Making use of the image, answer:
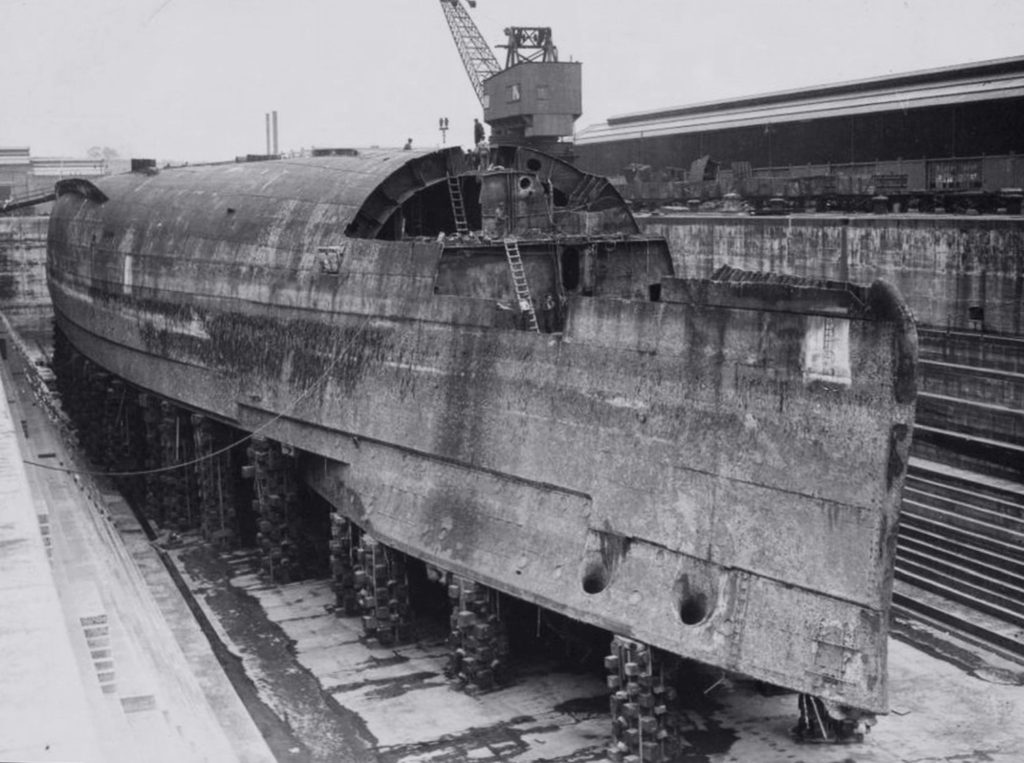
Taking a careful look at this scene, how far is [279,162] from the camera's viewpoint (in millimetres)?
27234

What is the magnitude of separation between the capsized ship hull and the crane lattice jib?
28.8m

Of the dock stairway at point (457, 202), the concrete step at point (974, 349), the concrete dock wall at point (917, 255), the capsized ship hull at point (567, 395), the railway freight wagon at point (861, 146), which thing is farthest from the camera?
the railway freight wagon at point (861, 146)

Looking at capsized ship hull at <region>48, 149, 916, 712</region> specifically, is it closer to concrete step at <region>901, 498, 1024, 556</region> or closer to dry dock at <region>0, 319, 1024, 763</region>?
dry dock at <region>0, 319, 1024, 763</region>

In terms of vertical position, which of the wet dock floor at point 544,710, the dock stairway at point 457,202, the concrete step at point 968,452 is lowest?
the wet dock floor at point 544,710

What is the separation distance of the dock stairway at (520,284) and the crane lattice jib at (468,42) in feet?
120

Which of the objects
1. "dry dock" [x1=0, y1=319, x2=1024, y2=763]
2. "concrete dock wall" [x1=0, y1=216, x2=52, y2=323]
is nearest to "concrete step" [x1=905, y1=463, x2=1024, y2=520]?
"dry dock" [x1=0, y1=319, x2=1024, y2=763]

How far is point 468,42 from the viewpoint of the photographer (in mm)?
53219

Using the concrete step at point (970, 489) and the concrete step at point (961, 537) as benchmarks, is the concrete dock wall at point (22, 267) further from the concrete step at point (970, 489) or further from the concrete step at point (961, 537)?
the concrete step at point (961, 537)

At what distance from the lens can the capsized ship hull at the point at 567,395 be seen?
12.9 m

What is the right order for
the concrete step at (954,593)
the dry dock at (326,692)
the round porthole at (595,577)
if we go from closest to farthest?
1. the dry dock at (326,692)
2. the round porthole at (595,577)
3. the concrete step at (954,593)

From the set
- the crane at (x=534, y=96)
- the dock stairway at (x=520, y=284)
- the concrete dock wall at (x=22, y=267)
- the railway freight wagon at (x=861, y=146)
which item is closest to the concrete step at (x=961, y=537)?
the dock stairway at (x=520, y=284)

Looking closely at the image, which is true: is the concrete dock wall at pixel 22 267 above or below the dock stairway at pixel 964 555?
above

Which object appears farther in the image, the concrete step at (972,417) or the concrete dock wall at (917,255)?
the concrete dock wall at (917,255)

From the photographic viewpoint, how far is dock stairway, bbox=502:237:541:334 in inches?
666
